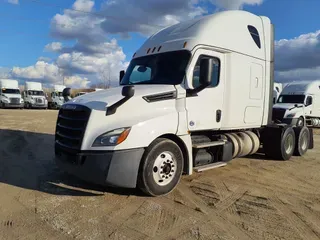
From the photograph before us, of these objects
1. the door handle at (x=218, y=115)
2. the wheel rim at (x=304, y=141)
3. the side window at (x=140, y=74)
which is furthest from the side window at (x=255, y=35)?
the wheel rim at (x=304, y=141)

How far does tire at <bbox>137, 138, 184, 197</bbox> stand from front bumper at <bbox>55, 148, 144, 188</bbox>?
155mm

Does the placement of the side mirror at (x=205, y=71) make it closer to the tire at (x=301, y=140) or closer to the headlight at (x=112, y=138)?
the headlight at (x=112, y=138)

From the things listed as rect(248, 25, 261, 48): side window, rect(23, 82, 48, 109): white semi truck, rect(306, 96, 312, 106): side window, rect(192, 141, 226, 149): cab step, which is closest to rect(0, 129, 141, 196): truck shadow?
rect(192, 141, 226, 149): cab step

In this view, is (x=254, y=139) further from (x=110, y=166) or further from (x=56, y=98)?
(x=56, y=98)

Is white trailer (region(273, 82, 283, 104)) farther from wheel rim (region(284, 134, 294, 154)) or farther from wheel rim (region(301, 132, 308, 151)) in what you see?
wheel rim (region(284, 134, 294, 154))

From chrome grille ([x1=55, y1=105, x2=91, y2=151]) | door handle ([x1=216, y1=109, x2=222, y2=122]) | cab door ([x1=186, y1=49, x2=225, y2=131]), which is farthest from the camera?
door handle ([x1=216, y1=109, x2=222, y2=122])

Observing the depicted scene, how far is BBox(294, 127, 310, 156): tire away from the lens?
31.5 ft

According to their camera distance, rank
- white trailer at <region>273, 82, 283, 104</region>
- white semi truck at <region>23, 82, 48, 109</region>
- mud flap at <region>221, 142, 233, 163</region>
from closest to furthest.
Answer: mud flap at <region>221, 142, 233, 163</region> → white trailer at <region>273, 82, 283, 104</region> → white semi truck at <region>23, 82, 48, 109</region>

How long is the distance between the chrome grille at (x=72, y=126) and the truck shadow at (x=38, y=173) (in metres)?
0.85

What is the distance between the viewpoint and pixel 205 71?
546 cm

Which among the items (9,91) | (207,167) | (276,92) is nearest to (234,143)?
(207,167)

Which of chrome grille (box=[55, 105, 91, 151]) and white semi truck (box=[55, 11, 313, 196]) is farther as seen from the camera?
chrome grille (box=[55, 105, 91, 151])

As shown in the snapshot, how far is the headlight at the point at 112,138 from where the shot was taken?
477 centimetres

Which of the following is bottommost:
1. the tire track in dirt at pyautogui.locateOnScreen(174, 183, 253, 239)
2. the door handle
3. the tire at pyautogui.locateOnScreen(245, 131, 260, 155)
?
the tire track in dirt at pyautogui.locateOnScreen(174, 183, 253, 239)
